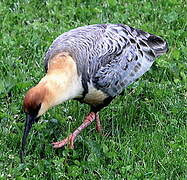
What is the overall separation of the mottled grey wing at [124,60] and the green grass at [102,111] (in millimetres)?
482

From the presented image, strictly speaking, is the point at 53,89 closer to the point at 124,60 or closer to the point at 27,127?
the point at 27,127

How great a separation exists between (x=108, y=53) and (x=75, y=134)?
0.87 metres

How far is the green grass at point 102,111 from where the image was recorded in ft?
19.6

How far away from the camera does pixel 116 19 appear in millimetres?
8727

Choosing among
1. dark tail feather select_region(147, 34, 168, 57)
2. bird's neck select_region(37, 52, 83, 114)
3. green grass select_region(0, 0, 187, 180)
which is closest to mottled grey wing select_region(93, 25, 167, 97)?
dark tail feather select_region(147, 34, 168, 57)

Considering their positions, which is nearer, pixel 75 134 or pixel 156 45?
pixel 75 134

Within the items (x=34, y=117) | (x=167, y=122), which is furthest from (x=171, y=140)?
(x=34, y=117)

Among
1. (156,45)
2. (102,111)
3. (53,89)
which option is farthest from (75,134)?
(156,45)

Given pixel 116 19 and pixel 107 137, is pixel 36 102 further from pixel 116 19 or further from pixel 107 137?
→ pixel 116 19

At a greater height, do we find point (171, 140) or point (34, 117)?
point (34, 117)

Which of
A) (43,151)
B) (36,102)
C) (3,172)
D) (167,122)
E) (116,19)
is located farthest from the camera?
(116,19)

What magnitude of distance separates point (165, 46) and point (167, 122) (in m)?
0.92

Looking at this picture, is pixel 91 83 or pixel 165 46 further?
pixel 165 46

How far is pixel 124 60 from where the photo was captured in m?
6.44
